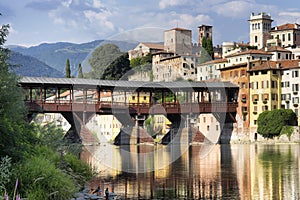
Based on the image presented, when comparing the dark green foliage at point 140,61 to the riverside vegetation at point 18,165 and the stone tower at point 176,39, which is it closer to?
the stone tower at point 176,39

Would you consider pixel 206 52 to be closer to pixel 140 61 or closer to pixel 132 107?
pixel 140 61

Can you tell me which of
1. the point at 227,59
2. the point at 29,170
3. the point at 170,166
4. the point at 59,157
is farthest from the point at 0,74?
the point at 227,59

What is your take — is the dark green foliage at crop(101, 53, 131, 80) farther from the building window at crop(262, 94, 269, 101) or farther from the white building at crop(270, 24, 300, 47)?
the white building at crop(270, 24, 300, 47)

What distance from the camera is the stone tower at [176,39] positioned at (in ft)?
343

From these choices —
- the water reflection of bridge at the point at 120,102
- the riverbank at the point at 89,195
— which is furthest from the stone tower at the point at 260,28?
the riverbank at the point at 89,195

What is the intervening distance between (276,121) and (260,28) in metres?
58.3

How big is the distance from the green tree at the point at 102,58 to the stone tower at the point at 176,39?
10.2 metres

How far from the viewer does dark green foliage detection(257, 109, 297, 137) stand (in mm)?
59656

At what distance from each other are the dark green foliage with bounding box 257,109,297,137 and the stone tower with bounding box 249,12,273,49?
5390 centimetres

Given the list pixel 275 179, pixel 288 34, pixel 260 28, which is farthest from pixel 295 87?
pixel 260 28

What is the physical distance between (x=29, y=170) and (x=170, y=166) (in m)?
17.3

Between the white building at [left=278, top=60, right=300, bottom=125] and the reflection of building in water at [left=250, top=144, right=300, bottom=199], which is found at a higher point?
the white building at [left=278, top=60, right=300, bottom=125]

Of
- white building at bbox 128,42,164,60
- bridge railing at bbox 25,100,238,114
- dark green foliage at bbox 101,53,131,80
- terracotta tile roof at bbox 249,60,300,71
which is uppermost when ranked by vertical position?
white building at bbox 128,42,164,60

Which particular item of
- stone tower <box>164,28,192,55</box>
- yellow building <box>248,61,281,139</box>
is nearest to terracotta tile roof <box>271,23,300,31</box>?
stone tower <box>164,28,192,55</box>
